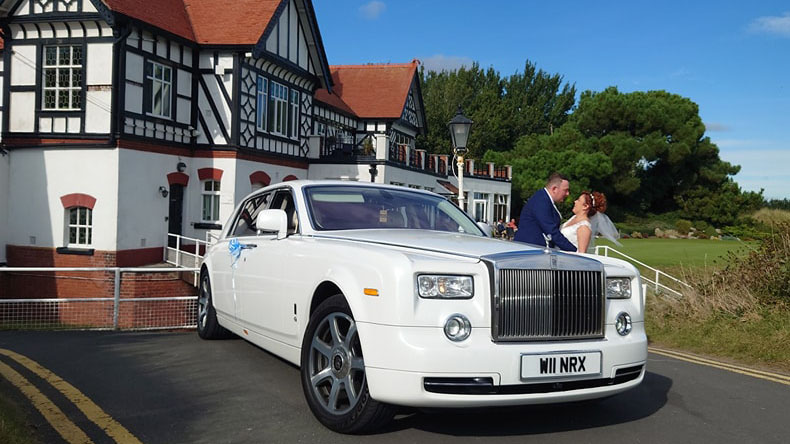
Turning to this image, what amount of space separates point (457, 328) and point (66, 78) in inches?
768

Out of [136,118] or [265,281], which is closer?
[265,281]

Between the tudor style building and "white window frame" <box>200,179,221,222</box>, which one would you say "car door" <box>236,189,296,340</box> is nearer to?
the tudor style building

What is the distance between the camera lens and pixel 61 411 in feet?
16.0

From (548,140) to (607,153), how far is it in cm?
529

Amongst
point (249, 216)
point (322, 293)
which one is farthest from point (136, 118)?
point (322, 293)

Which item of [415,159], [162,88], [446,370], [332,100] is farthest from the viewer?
[415,159]

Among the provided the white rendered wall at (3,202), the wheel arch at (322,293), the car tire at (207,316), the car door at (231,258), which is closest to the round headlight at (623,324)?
the wheel arch at (322,293)

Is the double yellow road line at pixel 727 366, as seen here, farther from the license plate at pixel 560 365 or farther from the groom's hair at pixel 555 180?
the license plate at pixel 560 365

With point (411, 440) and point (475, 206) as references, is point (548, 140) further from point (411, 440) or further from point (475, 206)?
point (411, 440)

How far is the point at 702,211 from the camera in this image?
57.8 m

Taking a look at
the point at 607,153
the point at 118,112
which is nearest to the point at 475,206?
the point at 607,153

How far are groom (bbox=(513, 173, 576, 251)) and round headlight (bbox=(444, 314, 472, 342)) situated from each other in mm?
3157

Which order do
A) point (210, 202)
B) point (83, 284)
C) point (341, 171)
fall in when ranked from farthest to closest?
point (341, 171) < point (210, 202) < point (83, 284)

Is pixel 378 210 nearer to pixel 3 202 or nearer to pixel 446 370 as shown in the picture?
pixel 446 370
